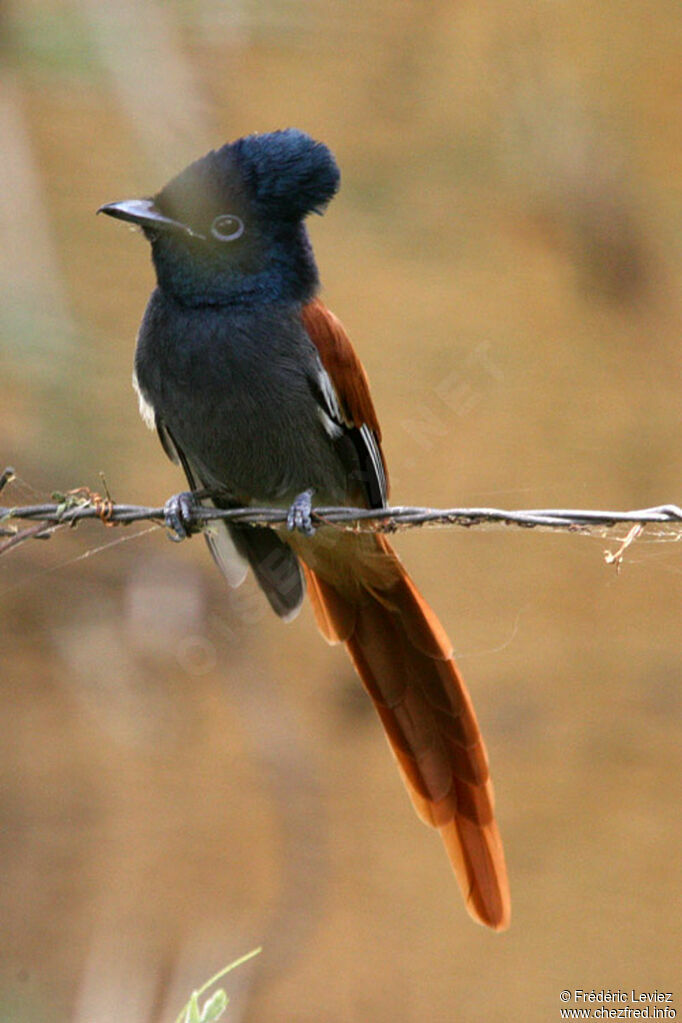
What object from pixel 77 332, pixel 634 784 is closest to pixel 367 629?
pixel 77 332

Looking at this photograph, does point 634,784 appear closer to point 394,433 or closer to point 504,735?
point 504,735

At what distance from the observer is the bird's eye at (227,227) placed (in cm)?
283

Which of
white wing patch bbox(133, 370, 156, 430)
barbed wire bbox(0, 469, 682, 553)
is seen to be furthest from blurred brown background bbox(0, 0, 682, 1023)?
barbed wire bbox(0, 469, 682, 553)

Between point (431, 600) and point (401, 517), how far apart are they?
265cm

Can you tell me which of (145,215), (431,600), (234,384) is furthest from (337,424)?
(431,600)

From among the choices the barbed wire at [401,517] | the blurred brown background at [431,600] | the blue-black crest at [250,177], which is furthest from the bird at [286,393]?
the blurred brown background at [431,600]

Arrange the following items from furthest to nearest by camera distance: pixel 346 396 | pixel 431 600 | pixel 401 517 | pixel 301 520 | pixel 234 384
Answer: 1. pixel 431 600
2. pixel 346 396
3. pixel 234 384
4. pixel 301 520
5. pixel 401 517

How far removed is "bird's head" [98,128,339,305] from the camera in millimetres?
2805

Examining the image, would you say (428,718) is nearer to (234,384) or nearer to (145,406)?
(234,384)

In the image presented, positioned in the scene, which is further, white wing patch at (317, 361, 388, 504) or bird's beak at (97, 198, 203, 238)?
white wing patch at (317, 361, 388, 504)

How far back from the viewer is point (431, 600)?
4773 millimetres

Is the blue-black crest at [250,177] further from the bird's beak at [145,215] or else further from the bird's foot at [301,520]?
the bird's foot at [301,520]

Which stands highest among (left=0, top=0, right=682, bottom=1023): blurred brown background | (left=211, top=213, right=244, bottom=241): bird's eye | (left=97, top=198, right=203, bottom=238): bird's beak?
(left=97, top=198, right=203, bottom=238): bird's beak

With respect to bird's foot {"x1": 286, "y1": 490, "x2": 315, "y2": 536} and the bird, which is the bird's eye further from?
bird's foot {"x1": 286, "y1": 490, "x2": 315, "y2": 536}
